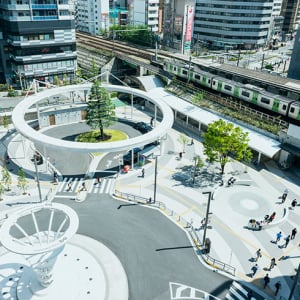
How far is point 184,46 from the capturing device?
119875 millimetres

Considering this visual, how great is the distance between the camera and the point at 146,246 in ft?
116

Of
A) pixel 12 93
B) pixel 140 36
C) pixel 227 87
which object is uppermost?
pixel 140 36

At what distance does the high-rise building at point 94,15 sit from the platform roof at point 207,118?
301 ft

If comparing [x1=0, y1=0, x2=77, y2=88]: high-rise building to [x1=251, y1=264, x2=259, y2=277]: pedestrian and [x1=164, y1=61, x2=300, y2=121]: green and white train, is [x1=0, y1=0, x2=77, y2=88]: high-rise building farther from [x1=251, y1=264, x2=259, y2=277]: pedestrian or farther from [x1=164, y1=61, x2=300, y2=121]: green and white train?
[x1=251, y1=264, x2=259, y2=277]: pedestrian

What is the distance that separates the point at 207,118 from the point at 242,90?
935cm

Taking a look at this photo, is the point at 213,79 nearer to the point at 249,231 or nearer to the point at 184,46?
the point at 249,231

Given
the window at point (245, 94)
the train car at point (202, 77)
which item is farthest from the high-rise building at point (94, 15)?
the window at point (245, 94)

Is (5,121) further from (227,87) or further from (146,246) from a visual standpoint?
(227,87)

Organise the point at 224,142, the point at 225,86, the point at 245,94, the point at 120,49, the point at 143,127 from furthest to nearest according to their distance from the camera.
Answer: the point at 120,49, the point at 225,86, the point at 143,127, the point at 245,94, the point at 224,142

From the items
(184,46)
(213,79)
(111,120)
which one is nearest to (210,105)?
(213,79)

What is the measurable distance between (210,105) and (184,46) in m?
59.4

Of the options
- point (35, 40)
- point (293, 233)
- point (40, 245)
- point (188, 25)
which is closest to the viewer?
point (40, 245)

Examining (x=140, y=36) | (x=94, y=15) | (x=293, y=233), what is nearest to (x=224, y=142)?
(x=293, y=233)

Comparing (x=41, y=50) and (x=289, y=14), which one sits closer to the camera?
(x=41, y=50)
